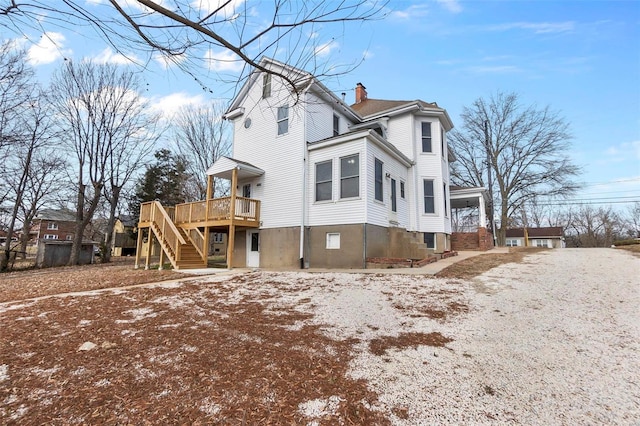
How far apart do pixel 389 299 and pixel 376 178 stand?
637 centimetres

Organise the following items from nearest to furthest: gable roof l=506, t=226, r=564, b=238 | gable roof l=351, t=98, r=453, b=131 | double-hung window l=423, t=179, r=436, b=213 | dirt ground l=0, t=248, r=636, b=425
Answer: dirt ground l=0, t=248, r=636, b=425 < gable roof l=351, t=98, r=453, b=131 < double-hung window l=423, t=179, r=436, b=213 < gable roof l=506, t=226, r=564, b=238

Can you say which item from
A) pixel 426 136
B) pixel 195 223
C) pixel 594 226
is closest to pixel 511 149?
pixel 426 136

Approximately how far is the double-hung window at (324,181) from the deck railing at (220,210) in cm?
298

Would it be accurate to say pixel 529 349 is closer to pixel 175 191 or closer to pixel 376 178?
pixel 376 178

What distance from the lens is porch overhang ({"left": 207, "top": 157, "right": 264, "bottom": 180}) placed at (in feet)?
39.7

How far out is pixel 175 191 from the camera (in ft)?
89.4

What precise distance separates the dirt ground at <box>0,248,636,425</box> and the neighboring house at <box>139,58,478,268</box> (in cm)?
500

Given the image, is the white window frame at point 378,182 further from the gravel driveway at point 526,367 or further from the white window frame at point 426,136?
the gravel driveway at point 526,367

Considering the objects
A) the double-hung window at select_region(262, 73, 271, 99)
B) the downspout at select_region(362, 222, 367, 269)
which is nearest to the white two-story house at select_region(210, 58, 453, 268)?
the downspout at select_region(362, 222, 367, 269)

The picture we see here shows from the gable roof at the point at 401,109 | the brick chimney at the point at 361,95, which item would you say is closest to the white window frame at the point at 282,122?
the gable roof at the point at 401,109

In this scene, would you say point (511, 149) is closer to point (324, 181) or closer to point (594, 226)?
point (324, 181)

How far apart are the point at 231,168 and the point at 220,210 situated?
1828mm

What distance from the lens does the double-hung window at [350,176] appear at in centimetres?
1074

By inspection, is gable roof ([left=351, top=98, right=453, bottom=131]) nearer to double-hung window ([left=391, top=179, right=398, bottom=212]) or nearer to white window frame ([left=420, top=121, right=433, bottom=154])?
white window frame ([left=420, top=121, right=433, bottom=154])
